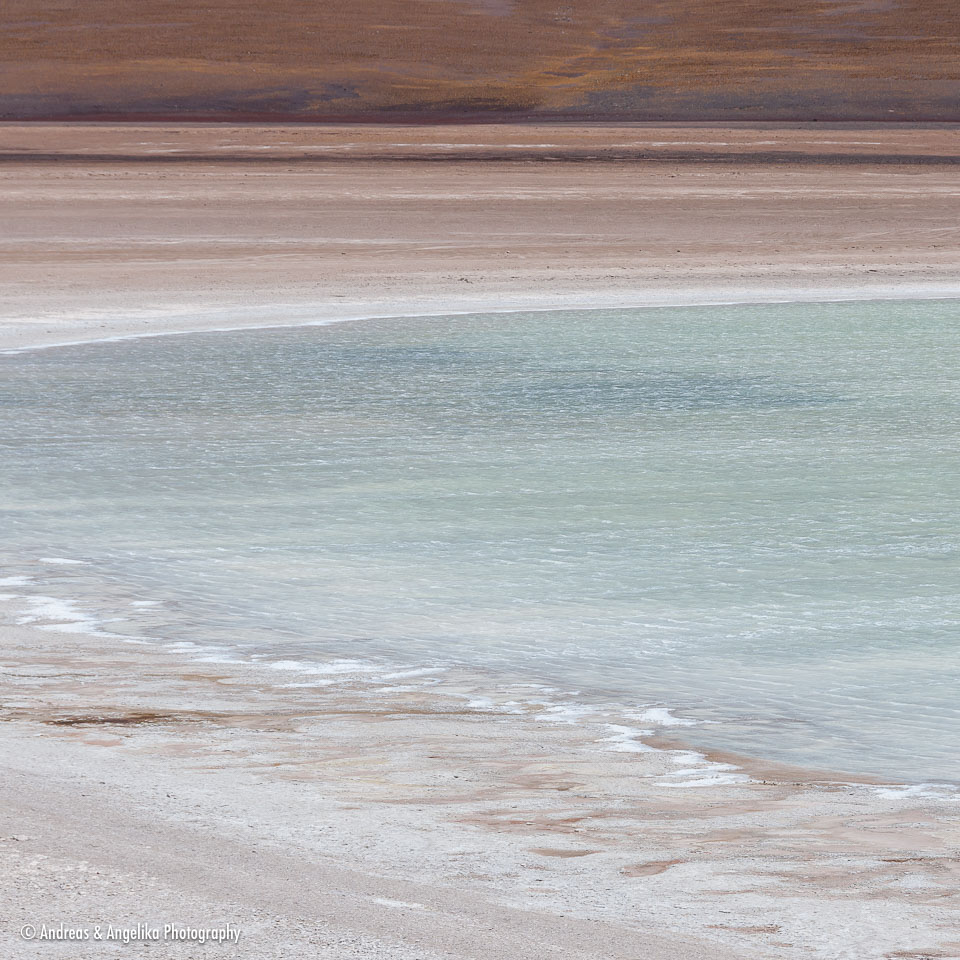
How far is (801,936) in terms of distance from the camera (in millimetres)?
3090

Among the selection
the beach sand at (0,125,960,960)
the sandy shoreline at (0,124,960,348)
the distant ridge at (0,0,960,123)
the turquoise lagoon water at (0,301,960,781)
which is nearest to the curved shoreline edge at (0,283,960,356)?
the sandy shoreline at (0,124,960,348)

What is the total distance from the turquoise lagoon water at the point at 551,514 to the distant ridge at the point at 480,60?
27.2 meters

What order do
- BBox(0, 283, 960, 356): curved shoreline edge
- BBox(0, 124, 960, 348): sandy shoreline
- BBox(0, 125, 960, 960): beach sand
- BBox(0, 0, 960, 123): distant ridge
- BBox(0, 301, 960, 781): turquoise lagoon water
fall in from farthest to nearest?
1. BBox(0, 0, 960, 123): distant ridge
2. BBox(0, 124, 960, 348): sandy shoreline
3. BBox(0, 283, 960, 356): curved shoreline edge
4. BBox(0, 301, 960, 781): turquoise lagoon water
5. BBox(0, 125, 960, 960): beach sand

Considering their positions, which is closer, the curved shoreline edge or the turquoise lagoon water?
the turquoise lagoon water

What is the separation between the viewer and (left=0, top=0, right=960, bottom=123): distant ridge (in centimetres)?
3928

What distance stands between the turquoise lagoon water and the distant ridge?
89.3 feet

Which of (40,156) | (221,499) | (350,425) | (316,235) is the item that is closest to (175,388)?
(350,425)

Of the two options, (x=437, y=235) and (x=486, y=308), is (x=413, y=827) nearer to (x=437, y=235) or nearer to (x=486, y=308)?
(x=486, y=308)

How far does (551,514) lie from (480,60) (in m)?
39.6

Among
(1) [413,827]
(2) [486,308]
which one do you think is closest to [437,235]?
(2) [486,308]

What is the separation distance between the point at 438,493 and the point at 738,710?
3.03 metres

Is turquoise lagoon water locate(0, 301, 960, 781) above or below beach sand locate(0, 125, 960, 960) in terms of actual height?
above

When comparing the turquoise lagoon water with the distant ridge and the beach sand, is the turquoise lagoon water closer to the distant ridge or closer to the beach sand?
the beach sand

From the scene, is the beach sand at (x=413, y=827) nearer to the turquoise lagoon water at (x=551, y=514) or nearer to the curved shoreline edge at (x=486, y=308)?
the turquoise lagoon water at (x=551, y=514)
